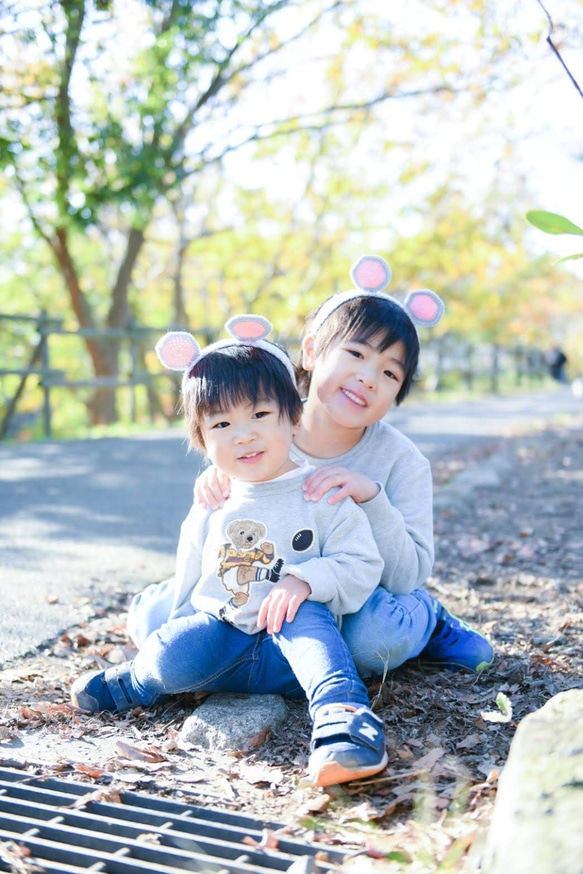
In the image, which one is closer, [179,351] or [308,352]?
[179,351]

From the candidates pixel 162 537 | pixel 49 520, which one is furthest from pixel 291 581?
pixel 49 520

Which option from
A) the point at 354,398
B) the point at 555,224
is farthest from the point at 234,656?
the point at 555,224

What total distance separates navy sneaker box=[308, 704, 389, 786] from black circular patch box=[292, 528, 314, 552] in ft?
1.61

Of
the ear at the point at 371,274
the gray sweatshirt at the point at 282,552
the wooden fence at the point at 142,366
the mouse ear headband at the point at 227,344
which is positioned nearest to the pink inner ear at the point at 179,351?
the mouse ear headband at the point at 227,344

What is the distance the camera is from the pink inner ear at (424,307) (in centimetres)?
275

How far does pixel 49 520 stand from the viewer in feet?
16.5

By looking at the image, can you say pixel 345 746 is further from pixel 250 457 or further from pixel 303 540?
pixel 250 457

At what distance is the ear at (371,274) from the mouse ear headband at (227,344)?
0.38 meters

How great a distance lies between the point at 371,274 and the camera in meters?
2.74

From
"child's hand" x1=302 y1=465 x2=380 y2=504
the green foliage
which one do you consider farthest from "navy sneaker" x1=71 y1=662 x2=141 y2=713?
the green foliage

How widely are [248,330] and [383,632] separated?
945 millimetres

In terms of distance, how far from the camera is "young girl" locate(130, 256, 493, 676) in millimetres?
2449

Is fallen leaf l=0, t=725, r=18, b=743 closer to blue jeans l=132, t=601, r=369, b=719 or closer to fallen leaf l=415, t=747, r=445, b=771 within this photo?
blue jeans l=132, t=601, r=369, b=719

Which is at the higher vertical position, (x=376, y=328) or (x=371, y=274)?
(x=371, y=274)
